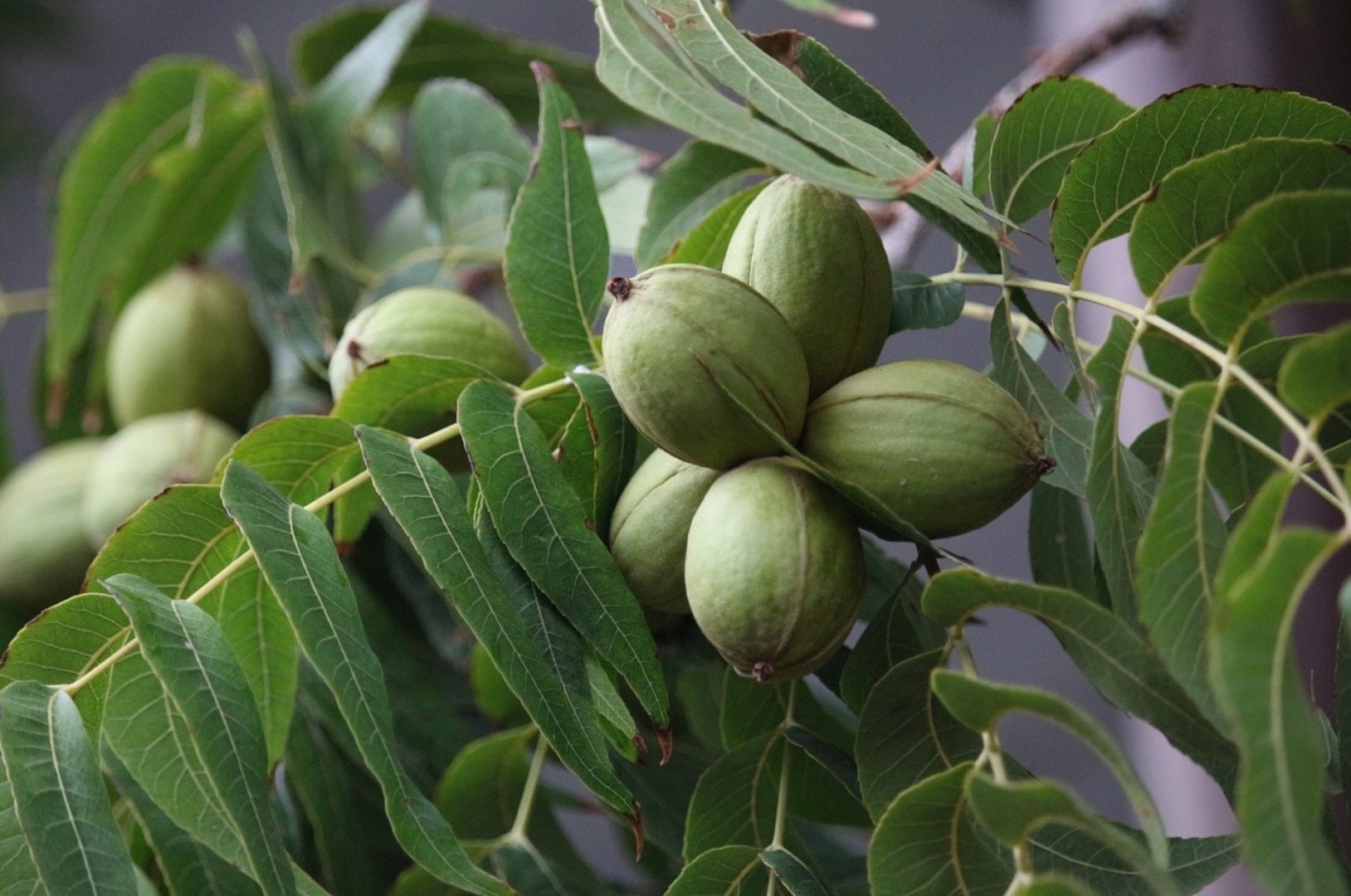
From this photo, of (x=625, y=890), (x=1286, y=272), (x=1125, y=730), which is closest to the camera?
(x=1286, y=272)

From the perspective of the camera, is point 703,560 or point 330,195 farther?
point 330,195

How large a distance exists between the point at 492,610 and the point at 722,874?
0.12 metres

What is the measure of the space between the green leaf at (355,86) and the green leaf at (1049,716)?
22.7 inches

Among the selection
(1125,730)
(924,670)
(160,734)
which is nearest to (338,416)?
(160,734)

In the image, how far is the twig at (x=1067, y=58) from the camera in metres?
0.74

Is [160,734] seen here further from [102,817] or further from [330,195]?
[330,195]

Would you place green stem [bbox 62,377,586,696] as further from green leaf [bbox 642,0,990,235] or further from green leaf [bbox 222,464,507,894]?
green leaf [bbox 642,0,990,235]

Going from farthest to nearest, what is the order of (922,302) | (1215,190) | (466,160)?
(466,160), (922,302), (1215,190)

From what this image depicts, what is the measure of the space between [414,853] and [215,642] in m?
0.10

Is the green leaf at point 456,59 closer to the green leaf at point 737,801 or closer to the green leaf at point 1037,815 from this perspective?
the green leaf at point 737,801

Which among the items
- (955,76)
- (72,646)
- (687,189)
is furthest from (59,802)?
(955,76)

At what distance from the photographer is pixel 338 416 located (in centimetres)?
53

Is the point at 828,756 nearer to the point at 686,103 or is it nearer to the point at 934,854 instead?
the point at 934,854

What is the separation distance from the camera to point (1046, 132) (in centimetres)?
48
